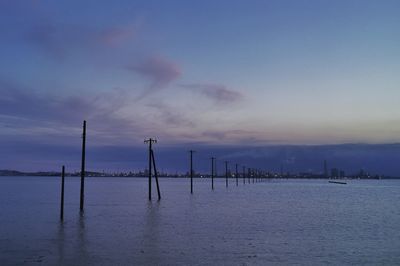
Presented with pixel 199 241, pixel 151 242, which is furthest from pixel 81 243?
pixel 199 241

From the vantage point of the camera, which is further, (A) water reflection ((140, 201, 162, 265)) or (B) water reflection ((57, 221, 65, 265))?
(B) water reflection ((57, 221, 65, 265))

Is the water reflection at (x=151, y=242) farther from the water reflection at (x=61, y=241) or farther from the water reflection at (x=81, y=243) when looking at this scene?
the water reflection at (x=61, y=241)

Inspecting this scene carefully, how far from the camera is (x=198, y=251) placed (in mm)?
23609

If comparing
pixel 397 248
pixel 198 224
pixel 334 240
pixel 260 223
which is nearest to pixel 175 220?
pixel 198 224

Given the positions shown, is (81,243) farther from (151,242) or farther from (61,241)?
(151,242)

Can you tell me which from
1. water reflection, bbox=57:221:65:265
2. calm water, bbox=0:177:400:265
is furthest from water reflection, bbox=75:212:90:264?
water reflection, bbox=57:221:65:265

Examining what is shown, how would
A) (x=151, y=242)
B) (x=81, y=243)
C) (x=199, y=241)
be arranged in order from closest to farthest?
1. (x=81, y=243)
2. (x=151, y=242)
3. (x=199, y=241)

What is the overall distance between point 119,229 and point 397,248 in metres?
17.5

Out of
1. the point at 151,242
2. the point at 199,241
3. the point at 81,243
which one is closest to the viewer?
the point at 81,243

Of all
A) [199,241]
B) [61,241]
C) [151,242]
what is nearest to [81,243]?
[61,241]

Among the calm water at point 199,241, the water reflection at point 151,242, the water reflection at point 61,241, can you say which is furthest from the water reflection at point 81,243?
the water reflection at point 151,242

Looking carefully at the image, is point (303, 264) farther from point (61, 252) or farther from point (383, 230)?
point (383, 230)

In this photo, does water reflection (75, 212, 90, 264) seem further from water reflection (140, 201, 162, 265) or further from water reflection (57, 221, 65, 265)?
water reflection (140, 201, 162, 265)

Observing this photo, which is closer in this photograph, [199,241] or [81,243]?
[81,243]
